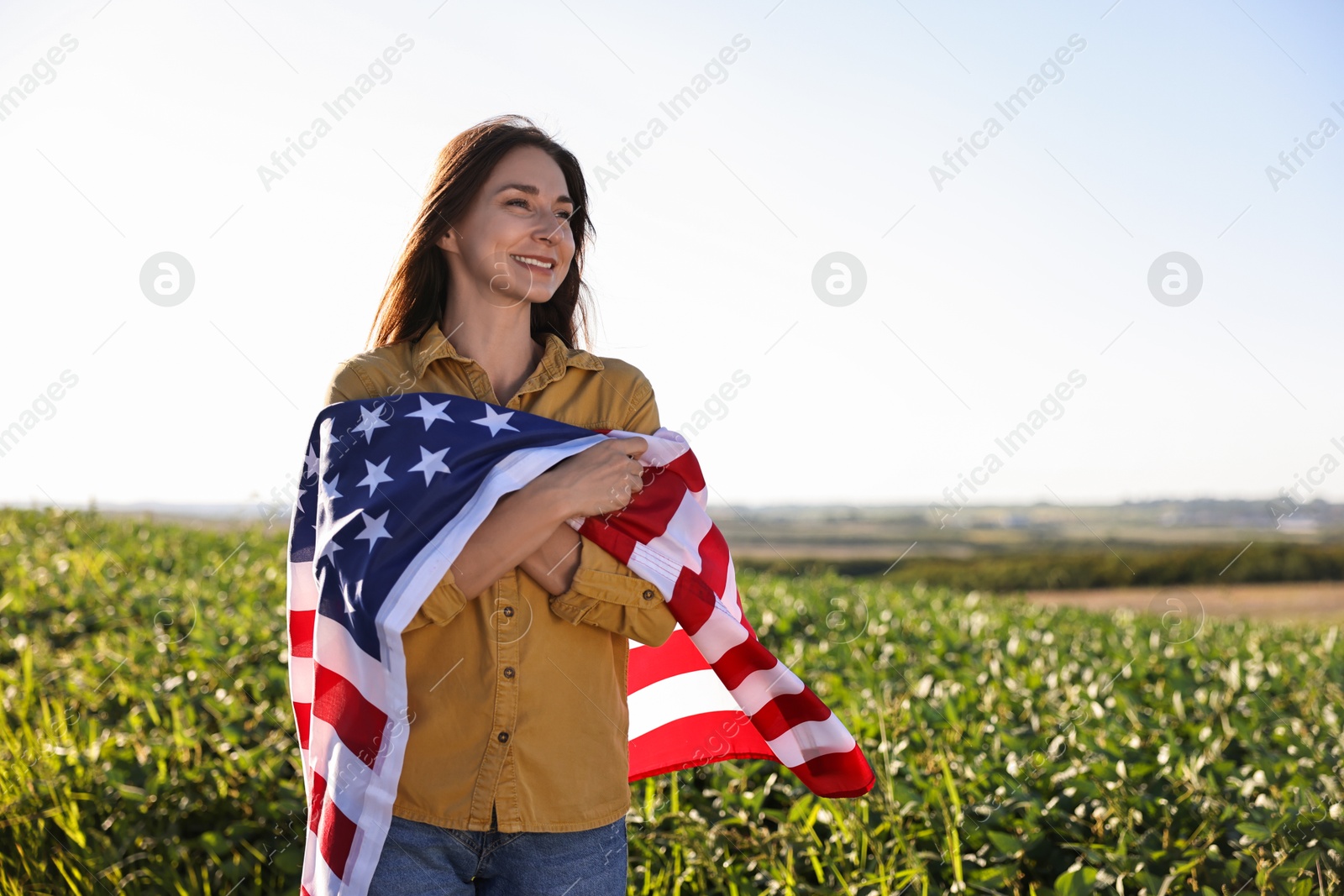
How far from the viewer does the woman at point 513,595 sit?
5.74 feet

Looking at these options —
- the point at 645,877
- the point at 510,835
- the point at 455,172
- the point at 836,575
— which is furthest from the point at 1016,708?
the point at 836,575

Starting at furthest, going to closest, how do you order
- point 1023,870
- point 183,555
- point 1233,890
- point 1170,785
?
1. point 183,555
2. point 1170,785
3. point 1023,870
4. point 1233,890

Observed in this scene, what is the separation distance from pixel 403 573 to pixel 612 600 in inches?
15.7

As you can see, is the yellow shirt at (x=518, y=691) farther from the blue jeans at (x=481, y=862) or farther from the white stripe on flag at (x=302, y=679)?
the white stripe on flag at (x=302, y=679)

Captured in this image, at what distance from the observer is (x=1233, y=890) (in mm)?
2615

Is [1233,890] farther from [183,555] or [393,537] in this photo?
[183,555]

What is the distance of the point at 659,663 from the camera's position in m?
2.43

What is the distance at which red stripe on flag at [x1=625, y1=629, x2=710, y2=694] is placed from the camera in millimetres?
2420

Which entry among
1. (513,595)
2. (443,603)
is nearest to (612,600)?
(513,595)

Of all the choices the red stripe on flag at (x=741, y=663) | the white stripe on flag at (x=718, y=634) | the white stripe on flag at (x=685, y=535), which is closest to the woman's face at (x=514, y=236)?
the white stripe on flag at (x=685, y=535)

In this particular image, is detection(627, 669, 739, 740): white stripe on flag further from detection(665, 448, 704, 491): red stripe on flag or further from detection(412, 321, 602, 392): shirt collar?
detection(412, 321, 602, 392): shirt collar

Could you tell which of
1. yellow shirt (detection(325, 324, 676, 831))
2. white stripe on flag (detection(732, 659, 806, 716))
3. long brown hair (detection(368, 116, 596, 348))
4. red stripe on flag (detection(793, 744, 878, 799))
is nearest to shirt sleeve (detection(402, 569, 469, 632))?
yellow shirt (detection(325, 324, 676, 831))

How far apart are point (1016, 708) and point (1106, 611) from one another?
15.0 feet

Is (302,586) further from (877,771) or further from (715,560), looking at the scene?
(877,771)
